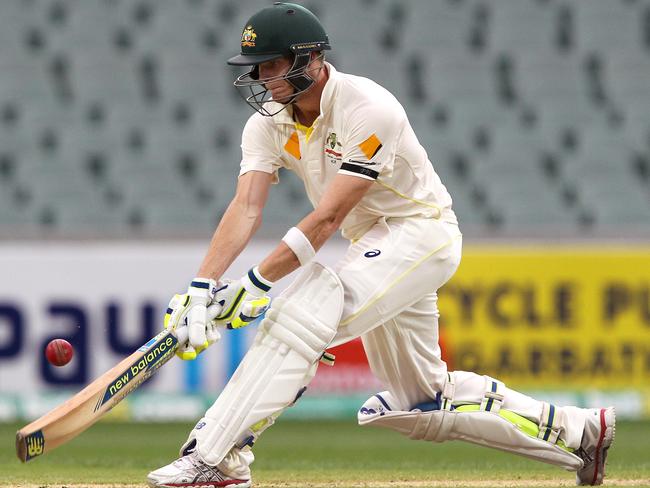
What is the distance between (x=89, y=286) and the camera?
7762 millimetres

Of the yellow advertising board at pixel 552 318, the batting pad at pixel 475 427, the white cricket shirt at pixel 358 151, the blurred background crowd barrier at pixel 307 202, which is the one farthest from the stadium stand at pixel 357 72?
the batting pad at pixel 475 427

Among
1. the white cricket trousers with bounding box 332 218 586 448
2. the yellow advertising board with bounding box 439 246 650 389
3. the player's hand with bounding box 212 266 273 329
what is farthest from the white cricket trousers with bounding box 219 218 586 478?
the yellow advertising board with bounding box 439 246 650 389

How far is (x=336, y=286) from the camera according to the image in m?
4.16

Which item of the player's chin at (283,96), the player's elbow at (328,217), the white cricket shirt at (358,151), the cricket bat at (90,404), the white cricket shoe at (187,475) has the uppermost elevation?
the player's chin at (283,96)

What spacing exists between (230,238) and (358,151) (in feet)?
1.81

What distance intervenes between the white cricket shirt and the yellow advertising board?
3315mm

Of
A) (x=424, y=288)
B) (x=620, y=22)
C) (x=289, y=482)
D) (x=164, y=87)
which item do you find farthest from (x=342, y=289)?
(x=620, y=22)

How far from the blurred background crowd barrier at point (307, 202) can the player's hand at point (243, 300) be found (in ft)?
11.8

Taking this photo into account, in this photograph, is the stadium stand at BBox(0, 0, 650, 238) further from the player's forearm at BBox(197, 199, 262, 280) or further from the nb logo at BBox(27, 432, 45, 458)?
the nb logo at BBox(27, 432, 45, 458)

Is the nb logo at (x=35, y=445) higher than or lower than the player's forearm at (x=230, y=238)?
lower

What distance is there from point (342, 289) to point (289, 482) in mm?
1003

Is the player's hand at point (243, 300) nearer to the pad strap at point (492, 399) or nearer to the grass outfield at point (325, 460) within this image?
the grass outfield at point (325, 460)

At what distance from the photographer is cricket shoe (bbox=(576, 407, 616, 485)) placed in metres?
4.54

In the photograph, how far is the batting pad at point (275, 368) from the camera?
4.05 m
